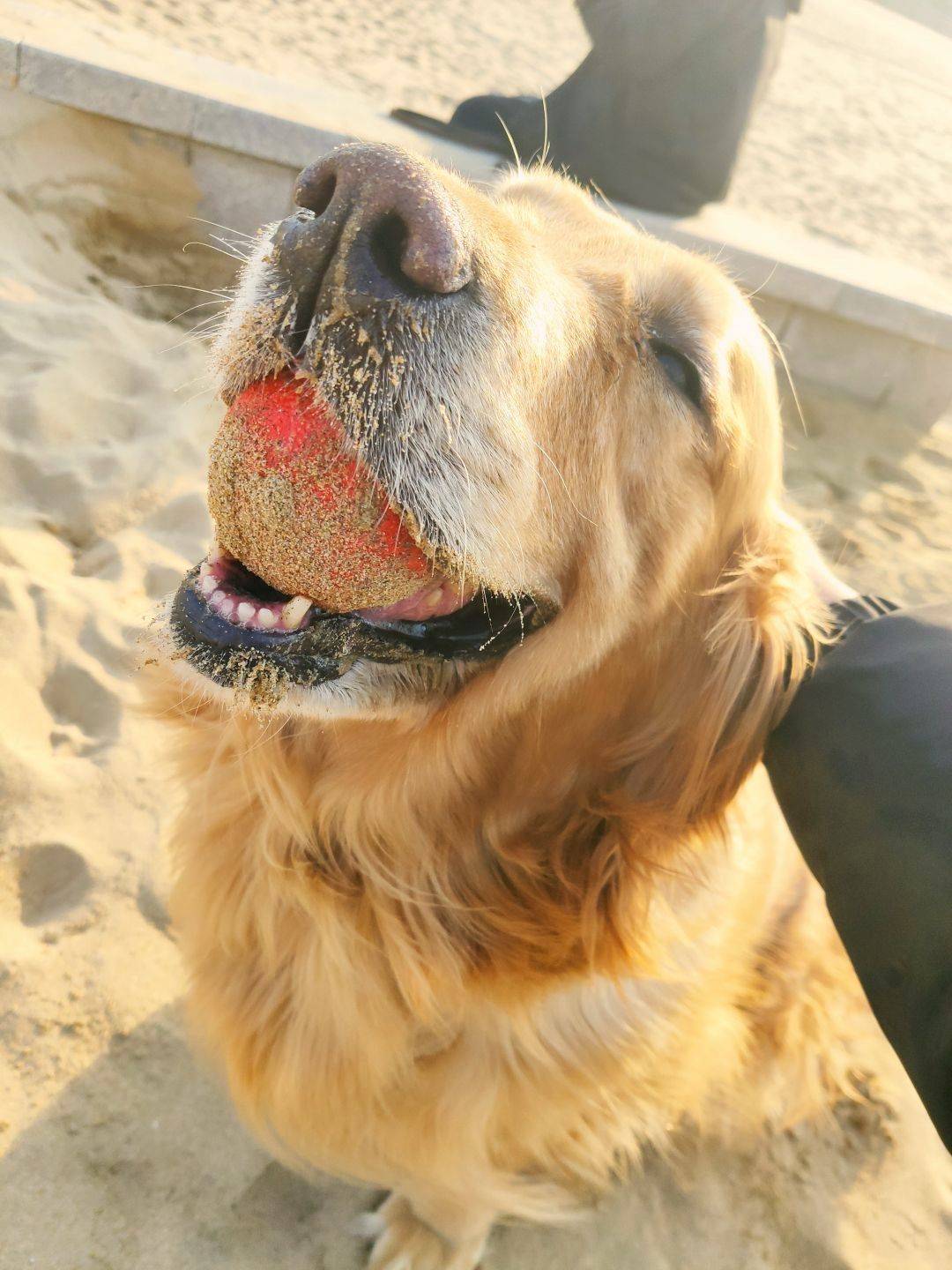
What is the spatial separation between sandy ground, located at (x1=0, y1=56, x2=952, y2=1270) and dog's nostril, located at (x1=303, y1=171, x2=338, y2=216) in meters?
1.57

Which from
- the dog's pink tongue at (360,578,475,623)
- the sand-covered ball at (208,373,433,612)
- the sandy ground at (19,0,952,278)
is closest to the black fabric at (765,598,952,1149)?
the dog's pink tongue at (360,578,475,623)

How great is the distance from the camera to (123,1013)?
2328mm

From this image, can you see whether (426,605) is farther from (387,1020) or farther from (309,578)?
(387,1020)

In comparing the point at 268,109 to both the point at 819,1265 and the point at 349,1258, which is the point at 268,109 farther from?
the point at 819,1265

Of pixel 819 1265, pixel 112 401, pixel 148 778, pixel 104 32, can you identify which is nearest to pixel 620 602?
pixel 148 778

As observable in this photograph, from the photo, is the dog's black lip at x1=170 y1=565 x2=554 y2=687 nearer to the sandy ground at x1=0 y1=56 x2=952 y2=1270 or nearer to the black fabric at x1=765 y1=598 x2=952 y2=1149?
the black fabric at x1=765 y1=598 x2=952 y2=1149

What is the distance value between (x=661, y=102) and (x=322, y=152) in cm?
198

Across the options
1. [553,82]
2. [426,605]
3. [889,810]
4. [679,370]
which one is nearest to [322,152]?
[679,370]

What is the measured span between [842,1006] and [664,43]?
5279 mm

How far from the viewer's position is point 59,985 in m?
2.27

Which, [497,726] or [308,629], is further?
[497,726]

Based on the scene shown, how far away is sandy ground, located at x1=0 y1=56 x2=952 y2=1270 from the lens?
82.3 inches

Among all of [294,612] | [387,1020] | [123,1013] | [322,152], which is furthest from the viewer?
[322,152]

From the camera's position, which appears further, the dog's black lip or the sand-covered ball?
the dog's black lip
